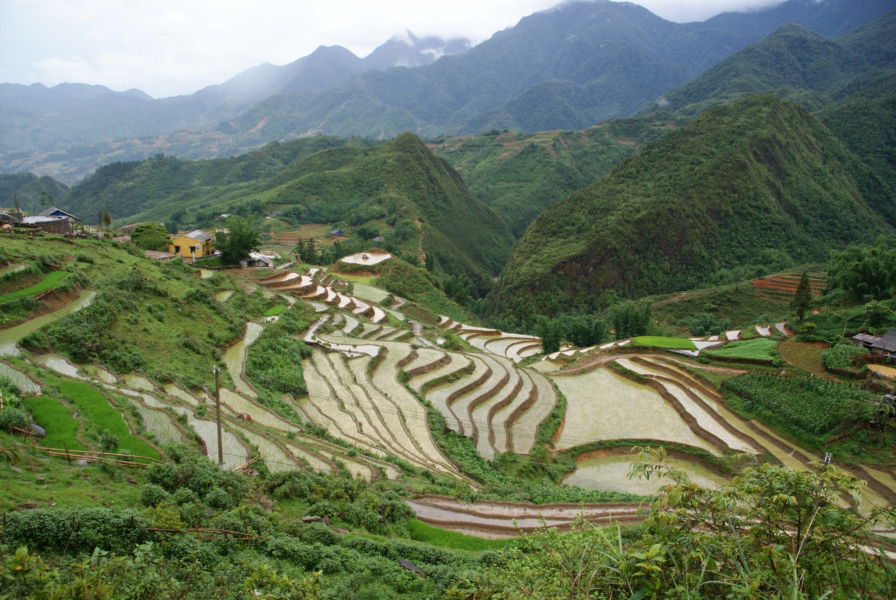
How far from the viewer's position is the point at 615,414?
22.7 meters

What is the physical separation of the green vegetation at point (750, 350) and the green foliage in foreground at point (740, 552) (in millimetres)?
24522

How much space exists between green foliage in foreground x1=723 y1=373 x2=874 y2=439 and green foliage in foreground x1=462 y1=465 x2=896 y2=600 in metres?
19.2

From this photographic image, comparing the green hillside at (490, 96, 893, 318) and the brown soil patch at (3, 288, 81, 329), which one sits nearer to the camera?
the brown soil patch at (3, 288, 81, 329)

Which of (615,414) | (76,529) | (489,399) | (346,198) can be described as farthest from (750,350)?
(346,198)

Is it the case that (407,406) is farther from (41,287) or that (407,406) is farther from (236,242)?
(236,242)

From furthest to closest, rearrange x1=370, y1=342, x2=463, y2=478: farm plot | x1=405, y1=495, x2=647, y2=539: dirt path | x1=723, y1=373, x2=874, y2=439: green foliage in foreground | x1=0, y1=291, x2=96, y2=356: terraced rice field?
x1=723, y1=373, x2=874, y2=439: green foliage in foreground, x1=370, y1=342, x2=463, y2=478: farm plot, x1=0, y1=291, x2=96, y2=356: terraced rice field, x1=405, y1=495, x2=647, y2=539: dirt path

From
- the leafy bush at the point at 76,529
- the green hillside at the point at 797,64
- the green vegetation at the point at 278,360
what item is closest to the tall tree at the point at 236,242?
the green vegetation at the point at 278,360

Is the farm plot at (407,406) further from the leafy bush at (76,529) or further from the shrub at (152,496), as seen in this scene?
the leafy bush at (76,529)

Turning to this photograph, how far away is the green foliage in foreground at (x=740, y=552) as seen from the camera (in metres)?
3.49

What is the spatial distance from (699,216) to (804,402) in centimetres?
4724

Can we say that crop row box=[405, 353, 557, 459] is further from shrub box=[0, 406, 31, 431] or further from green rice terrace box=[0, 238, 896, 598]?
shrub box=[0, 406, 31, 431]

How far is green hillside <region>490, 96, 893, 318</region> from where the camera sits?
59.9 meters

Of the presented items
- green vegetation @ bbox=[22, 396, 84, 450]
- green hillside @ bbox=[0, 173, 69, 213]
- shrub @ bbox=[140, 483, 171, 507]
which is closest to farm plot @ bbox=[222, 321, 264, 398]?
green vegetation @ bbox=[22, 396, 84, 450]

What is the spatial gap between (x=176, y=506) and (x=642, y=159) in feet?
259
